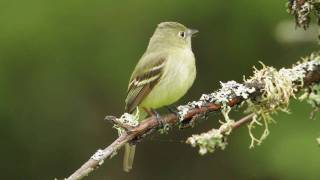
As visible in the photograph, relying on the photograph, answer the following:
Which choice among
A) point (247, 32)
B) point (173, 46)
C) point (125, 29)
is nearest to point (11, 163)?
point (125, 29)

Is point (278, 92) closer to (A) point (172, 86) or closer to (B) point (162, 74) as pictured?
(A) point (172, 86)

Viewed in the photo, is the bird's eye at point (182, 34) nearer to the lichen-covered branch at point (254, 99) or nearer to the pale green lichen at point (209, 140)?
the lichen-covered branch at point (254, 99)

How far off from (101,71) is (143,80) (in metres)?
4.36

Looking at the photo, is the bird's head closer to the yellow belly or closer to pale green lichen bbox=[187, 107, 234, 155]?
the yellow belly

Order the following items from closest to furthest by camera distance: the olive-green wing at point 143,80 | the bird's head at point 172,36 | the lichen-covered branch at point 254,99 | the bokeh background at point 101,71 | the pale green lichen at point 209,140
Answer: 1. the pale green lichen at point 209,140
2. the lichen-covered branch at point 254,99
3. the olive-green wing at point 143,80
4. the bird's head at point 172,36
5. the bokeh background at point 101,71

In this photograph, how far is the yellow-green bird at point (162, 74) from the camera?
4148 mm

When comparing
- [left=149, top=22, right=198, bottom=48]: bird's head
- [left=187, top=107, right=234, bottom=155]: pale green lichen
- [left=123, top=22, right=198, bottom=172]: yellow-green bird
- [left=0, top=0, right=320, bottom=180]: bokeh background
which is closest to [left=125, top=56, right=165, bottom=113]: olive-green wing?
[left=123, top=22, right=198, bottom=172]: yellow-green bird

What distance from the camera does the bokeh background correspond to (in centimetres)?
827

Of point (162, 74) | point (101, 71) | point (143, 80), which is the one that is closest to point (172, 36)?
point (162, 74)

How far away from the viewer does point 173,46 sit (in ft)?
15.5

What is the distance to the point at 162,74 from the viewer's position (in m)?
4.40

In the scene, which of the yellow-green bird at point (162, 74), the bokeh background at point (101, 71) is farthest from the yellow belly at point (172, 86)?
the bokeh background at point (101, 71)

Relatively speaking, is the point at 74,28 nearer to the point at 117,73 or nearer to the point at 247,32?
the point at 117,73

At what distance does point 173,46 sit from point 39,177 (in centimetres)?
460
